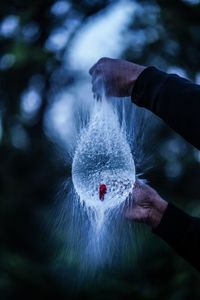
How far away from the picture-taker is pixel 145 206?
1203mm

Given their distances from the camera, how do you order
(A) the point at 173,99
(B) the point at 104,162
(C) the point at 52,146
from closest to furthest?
(A) the point at 173,99
(B) the point at 104,162
(C) the point at 52,146

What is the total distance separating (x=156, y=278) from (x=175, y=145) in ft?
1.98

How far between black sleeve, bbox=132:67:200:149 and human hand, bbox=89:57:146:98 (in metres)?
0.02

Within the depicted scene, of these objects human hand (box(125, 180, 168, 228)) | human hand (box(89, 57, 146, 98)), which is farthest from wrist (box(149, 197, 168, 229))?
human hand (box(89, 57, 146, 98))

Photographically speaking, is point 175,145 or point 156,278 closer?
Result: point 156,278

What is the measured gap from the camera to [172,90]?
3.10 ft

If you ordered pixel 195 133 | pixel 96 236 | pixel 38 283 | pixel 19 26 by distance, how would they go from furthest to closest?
pixel 38 283 → pixel 19 26 → pixel 96 236 → pixel 195 133

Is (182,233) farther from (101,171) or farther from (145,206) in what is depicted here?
(101,171)

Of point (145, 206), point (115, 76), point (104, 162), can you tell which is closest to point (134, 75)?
point (115, 76)

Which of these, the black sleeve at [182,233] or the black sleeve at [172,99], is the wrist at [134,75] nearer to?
the black sleeve at [172,99]

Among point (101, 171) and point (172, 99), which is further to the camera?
point (101, 171)

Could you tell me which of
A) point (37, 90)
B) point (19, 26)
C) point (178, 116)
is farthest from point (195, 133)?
point (37, 90)

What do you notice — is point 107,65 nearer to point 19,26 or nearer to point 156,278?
point 19,26

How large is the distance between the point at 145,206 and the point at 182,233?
82 mm
